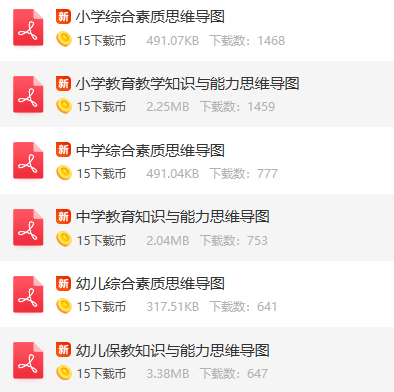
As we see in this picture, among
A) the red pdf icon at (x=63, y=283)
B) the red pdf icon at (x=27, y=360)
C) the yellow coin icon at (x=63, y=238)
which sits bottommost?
the red pdf icon at (x=27, y=360)

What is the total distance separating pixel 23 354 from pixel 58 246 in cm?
59

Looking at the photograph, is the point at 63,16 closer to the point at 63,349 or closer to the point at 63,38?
the point at 63,38

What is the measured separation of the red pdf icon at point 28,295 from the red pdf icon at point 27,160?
541mm

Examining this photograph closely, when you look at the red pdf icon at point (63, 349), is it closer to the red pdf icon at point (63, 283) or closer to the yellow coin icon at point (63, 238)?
the red pdf icon at point (63, 283)

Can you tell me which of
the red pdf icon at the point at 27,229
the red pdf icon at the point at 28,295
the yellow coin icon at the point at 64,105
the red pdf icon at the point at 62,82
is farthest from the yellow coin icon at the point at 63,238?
the red pdf icon at the point at 62,82

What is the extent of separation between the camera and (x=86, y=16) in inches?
137

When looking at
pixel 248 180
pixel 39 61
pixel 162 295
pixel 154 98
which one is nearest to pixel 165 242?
pixel 162 295

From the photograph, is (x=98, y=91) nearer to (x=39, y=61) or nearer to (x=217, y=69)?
(x=39, y=61)

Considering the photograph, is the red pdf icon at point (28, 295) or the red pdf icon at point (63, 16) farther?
the red pdf icon at point (63, 16)

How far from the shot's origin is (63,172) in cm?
342

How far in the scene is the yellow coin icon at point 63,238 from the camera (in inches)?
135

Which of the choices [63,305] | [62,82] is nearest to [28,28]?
[62,82]

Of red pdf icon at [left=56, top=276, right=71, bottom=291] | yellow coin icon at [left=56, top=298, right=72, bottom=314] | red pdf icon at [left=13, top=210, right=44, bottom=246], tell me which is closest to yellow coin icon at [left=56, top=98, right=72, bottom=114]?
red pdf icon at [left=13, top=210, right=44, bottom=246]

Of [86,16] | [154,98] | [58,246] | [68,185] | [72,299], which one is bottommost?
[72,299]
